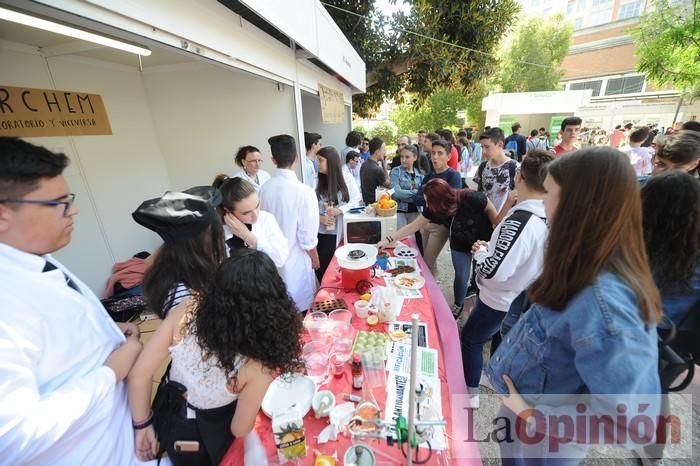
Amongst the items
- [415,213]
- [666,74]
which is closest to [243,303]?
[415,213]

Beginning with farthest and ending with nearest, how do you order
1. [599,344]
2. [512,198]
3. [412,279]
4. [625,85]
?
[625,85]
[512,198]
[412,279]
[599,344]

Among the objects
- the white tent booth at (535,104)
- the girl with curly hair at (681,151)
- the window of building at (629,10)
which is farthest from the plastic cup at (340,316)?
the window of building at (629,10)

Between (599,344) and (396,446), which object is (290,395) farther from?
(599,344)

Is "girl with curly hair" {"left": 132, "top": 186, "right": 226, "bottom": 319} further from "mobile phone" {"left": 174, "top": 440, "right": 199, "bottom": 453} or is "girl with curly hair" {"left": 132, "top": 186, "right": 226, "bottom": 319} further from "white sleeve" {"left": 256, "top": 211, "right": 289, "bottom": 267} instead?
"white sleeve" {"left": 256, "top": 211, "right": 289, "bottom": 267}

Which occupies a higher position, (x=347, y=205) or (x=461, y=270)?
(x=347, y=205)

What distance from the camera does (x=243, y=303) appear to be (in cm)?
101

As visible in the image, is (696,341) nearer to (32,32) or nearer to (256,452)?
(256,452)

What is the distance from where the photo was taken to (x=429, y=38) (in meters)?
8.27

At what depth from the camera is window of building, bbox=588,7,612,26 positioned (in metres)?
30.9

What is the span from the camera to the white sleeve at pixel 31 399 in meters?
0.71

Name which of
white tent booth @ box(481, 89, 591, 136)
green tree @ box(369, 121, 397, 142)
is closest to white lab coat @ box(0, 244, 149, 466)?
white tent booth @ box(481, 89, 591, 136)

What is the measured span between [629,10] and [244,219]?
47.4m

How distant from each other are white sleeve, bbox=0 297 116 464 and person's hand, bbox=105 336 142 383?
0.10 metres

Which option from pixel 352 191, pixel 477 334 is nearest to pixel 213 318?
pixel 477 334
